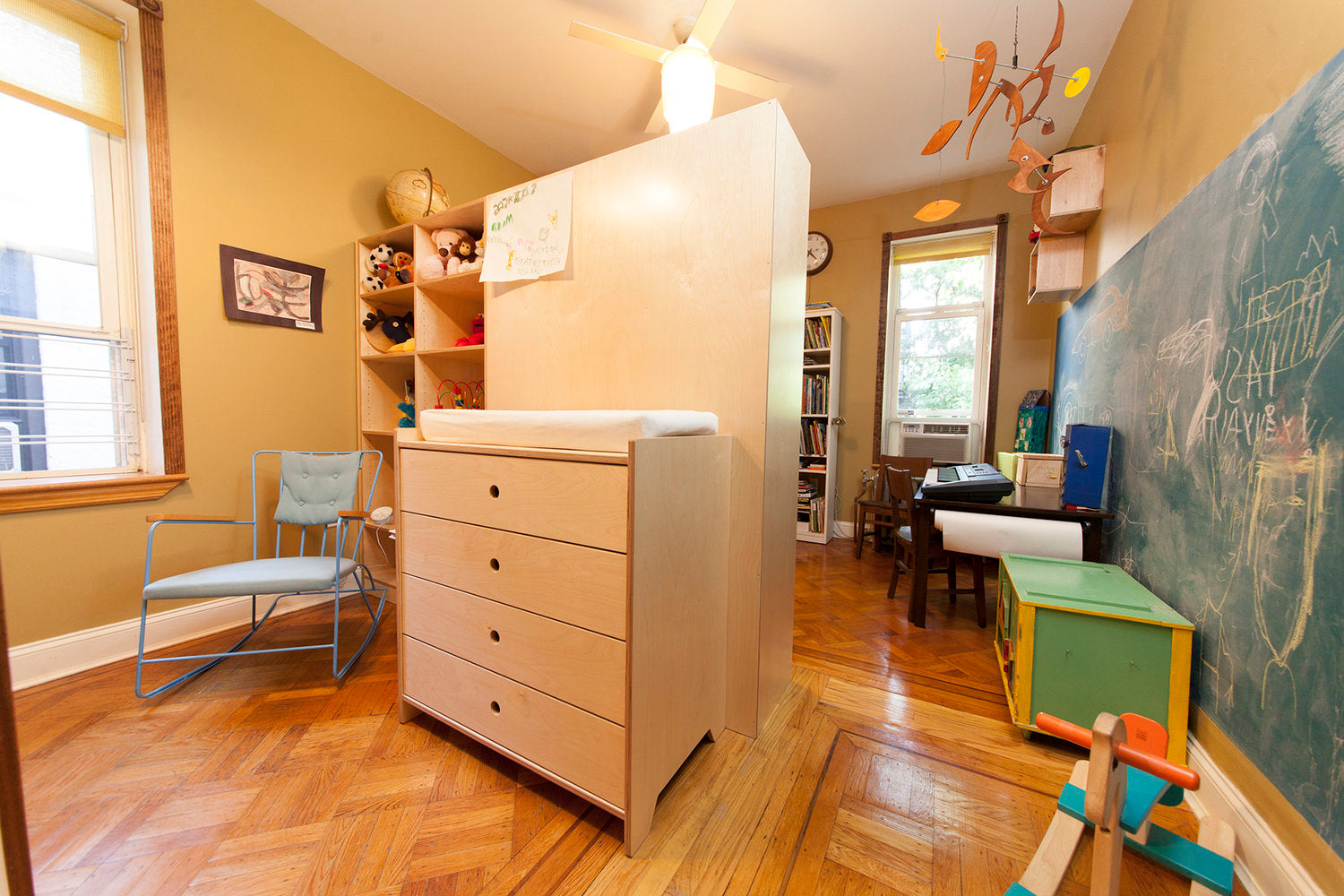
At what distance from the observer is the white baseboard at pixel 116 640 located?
1.73 metres

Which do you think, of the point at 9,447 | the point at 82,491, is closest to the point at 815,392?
the point at 82,491

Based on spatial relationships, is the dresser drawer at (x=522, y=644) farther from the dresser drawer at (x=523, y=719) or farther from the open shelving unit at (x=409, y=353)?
the open shelving unit at (x=409, y=353)

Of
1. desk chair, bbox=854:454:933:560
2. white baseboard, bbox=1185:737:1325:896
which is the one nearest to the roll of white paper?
white baseboard, bbox=1185:737:1325:896

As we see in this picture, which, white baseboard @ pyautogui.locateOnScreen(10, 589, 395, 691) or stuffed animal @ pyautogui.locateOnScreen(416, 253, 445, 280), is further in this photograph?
stuffed animal @ pyautogui.locateOnScreen(416, 253, 445, 280)

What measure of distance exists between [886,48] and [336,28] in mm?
2721

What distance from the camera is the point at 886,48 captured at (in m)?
2.34

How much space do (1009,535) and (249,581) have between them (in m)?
2.79

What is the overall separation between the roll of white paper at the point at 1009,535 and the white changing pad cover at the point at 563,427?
1.18 meters

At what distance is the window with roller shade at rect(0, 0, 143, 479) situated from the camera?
175 cm

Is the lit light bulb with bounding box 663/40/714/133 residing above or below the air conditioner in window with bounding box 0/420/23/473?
above

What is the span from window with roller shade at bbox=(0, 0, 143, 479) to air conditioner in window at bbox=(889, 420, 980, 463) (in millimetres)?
4559

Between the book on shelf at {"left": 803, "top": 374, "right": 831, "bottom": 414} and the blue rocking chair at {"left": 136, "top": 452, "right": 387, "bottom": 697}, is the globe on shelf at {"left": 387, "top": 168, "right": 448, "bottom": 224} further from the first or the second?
the book on shelf at {"left": 803, "top": 374, "right": 831, "bottom": 414}

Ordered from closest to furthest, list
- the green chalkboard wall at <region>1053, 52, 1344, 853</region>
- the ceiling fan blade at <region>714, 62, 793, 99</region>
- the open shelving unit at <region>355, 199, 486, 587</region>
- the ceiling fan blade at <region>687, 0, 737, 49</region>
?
the green chalkboard wall at <region>1053, 52, 1344, 853</region> → the ceiling fan blade at <region>687, 0, 737, 49</region> → the ceiling fan blade at <region>714, 62, 793, 99</region> → the open shelving unit at <region>355, 199, 486, 587</region>

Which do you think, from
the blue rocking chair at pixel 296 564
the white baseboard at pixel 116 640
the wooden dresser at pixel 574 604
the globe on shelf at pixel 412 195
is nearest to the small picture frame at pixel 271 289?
the globe on shelf at pixel 412 195
